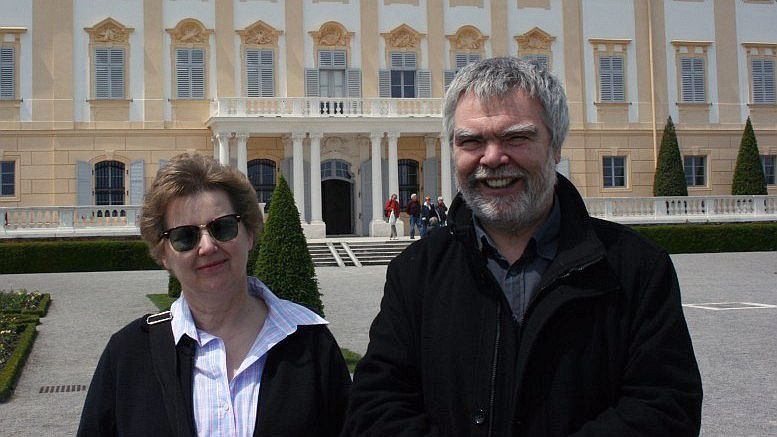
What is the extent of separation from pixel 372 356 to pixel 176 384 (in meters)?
0.63

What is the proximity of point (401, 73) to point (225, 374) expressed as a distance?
25.7 m

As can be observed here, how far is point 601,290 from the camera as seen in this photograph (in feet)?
7.22

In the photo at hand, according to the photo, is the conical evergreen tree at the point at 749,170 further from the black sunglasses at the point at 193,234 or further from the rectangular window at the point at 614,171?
the black sunglasses at the point at 193,234

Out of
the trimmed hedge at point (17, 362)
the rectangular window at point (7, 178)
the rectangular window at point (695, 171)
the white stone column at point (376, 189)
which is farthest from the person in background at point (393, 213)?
the trimmed hedge at point (17, 362)

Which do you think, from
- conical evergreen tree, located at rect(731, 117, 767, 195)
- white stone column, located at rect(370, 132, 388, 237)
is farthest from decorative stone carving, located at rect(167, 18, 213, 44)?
conical evergreen tree, located at rect(731, 117, 767, 195)

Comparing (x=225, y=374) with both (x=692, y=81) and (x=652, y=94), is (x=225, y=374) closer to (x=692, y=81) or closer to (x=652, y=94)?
(x=652, y=94)

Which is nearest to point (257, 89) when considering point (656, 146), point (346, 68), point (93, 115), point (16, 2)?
point (346, 68)

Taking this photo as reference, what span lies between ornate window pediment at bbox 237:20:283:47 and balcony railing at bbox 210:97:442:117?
7.70 ft

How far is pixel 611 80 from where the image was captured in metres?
28.8

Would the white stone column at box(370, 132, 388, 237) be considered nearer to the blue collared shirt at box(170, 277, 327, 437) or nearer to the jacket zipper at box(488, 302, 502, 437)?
the blue collared shirt at box(170, 277, 327, 437)

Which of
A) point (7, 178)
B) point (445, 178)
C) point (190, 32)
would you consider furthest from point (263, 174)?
point (7, 178)

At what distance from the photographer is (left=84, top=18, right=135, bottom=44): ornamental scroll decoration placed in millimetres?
25797

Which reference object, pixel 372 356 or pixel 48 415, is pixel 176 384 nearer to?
pixel 372 356

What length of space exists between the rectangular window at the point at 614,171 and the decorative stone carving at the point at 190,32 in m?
15.0
